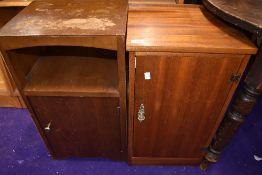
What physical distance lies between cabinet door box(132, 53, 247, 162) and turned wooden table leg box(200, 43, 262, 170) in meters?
0.04

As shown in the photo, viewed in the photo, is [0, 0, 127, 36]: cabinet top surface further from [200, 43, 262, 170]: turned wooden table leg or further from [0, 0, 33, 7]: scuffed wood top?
[200, 43, 262, 170]: turned wooden table leg

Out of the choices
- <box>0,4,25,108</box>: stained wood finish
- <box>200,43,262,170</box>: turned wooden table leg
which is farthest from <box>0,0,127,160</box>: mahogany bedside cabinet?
<box>200,43,262,170</box>: turned wooden table leg

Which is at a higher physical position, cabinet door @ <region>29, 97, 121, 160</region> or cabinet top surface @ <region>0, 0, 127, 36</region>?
cabinet top surface @ <region>0, 0, 127, 36</region>

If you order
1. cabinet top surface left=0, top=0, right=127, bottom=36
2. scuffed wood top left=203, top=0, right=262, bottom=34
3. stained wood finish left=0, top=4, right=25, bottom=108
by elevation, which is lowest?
stained wood finish left=0, top=4, right=25, bottom=108

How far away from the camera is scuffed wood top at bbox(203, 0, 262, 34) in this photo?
63 centimetres

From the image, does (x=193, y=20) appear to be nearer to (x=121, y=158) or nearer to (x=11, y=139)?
(x=121, y=158)

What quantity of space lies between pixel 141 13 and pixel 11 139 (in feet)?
3.67

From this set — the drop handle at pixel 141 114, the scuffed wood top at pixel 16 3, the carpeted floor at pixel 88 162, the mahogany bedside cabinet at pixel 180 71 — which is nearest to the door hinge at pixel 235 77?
the mahogany bedside cabinet at pixel 180 71

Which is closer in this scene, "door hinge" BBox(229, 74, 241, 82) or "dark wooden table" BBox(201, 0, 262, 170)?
"dark wooden table" BBox(201, 0, 262, 170)

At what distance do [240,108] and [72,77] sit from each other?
27.8 inches

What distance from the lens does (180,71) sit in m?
0.75

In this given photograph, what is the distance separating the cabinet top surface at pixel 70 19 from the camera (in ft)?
2.29

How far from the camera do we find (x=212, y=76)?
763mm

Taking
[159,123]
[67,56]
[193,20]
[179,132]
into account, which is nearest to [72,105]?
[67,56]
